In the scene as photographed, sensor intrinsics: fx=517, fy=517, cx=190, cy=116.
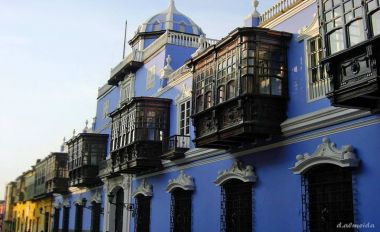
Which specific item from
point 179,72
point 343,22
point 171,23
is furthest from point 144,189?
point 343,22

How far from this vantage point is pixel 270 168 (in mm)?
14195

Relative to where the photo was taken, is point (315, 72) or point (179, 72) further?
point (179, 72)

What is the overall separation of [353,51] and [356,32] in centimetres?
56

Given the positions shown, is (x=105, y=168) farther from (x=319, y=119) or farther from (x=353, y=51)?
(x=353, y=51)

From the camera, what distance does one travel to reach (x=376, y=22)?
32.2ft

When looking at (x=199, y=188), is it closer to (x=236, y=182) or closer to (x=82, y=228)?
(x=236, y=182)

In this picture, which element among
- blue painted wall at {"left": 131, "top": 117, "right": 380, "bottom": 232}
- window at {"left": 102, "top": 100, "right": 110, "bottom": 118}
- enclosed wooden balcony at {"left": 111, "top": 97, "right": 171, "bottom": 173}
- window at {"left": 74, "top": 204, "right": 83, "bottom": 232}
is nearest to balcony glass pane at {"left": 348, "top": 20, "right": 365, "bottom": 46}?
blue painted wall at {"left": 131, "top": 117, "right": 380, "bottom": 232}

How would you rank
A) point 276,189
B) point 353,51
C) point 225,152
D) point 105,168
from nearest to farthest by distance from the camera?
point 353,51 < point 276,189 < point 225,152 < point 105,168

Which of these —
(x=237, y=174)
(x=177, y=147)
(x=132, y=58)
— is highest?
(x=132, y=58)

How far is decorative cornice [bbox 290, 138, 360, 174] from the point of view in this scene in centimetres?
1136

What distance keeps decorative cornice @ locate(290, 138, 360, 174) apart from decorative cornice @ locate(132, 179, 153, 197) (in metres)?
9.54

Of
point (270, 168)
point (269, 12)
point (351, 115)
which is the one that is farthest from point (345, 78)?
point (269, 12)

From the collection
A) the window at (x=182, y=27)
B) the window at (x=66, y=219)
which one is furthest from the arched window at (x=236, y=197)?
the window at (x=66, y=219)

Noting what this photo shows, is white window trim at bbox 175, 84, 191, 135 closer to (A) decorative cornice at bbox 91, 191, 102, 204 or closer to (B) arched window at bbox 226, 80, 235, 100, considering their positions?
(B) arched window at bbox 226, 80, 235, 100
